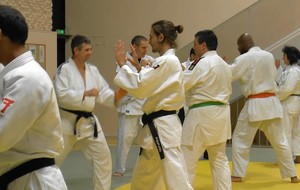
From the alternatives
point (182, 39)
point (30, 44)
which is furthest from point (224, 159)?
point (182, 39)

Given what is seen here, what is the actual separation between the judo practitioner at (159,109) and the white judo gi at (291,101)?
123 inches

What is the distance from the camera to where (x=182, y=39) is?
10.0 meters

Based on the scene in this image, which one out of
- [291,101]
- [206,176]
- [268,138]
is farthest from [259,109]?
[291,101]

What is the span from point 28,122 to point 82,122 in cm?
218

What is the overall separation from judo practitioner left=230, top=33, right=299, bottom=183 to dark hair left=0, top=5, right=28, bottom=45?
12.0 feet

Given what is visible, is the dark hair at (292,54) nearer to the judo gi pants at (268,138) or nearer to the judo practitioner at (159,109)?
the judo gi pants at (268,138)

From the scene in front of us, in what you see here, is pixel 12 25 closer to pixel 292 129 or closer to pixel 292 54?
pixel 292 54

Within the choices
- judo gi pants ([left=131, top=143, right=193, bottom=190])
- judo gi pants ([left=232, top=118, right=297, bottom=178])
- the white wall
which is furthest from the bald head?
the white wall

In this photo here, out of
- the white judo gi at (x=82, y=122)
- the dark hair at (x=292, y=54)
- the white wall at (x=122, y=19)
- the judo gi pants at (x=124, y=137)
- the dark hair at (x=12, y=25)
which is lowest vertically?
the judo gi pants at (x=124, y=137)

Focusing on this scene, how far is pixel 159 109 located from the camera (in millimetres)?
3613

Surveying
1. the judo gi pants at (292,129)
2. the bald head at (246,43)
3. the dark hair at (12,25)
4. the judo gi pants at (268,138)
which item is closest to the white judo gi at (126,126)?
the judo gi pants at (268,138)

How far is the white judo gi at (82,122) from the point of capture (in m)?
4.17

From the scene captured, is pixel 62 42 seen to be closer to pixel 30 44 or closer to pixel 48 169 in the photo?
pixel 30 44

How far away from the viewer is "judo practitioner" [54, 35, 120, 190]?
13.7ft
